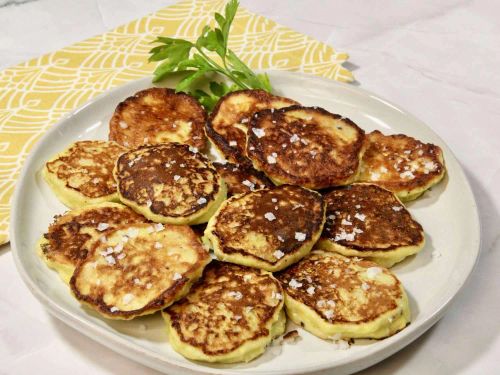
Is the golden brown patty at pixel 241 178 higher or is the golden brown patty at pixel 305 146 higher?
the golden brown patty at pixel 305 146

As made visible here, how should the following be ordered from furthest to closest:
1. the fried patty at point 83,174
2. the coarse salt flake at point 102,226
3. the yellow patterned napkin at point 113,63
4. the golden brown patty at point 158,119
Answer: the yellow patterned napkin at point 113,63 < the golden brown patty at point 158,119 < the fried patty at point 83,174 < the coarse salt flake at point 102,226

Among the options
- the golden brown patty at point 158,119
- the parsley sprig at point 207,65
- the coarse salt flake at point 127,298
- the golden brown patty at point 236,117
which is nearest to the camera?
the coarse salt flake at point 127,298

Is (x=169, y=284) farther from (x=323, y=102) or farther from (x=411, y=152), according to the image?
(x=323, y=102)

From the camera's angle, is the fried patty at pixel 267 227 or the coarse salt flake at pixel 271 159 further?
the coarse salt flake at pixel 271 159

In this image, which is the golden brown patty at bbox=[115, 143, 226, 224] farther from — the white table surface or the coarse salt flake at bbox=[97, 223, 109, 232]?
the white table surface

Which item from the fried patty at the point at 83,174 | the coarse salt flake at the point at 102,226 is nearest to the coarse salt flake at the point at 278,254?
the coarse salt flake at the point at 102,226

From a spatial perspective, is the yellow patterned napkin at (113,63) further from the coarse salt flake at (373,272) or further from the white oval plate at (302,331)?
the coarse salt flake at (373,272)
